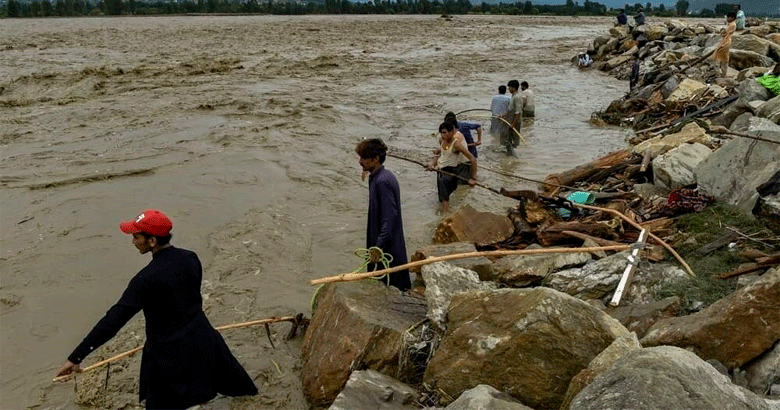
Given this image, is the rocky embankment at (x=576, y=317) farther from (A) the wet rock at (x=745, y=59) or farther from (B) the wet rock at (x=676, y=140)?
(A) the wet rock at (x=745, y=59)

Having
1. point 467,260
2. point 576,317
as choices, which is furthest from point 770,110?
point 576,317

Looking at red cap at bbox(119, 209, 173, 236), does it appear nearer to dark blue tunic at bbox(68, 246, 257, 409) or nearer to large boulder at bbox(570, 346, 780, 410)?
dark blue tunic at bbox(68, 246, 257, 409)

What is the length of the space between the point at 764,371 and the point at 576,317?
1.14 metres

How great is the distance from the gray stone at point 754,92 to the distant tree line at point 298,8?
6384 cm

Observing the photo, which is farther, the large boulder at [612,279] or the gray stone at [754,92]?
the gray stone at [754,92]

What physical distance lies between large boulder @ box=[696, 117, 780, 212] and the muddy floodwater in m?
3.03

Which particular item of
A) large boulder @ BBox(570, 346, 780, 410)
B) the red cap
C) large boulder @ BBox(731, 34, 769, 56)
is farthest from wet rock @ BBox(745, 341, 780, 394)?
large boulder @ BBox(731, 34, 769, 56)

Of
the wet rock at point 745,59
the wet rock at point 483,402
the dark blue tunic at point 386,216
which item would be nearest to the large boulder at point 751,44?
the wet rock at point 745,59

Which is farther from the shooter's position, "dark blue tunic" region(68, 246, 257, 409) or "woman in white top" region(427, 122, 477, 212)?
"woman in white top" region(427, 122, 477, 212)

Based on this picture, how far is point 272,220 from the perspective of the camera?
822 centimetres

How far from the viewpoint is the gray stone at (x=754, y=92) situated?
980cm

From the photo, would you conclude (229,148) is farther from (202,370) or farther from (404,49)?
(404,49)

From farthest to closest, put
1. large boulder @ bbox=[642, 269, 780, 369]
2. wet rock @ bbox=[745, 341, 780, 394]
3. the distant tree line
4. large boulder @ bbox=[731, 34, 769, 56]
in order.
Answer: the distant tree line → large boulder @ bbox=[731, 34, 769, 56] → large boulder @ bbox=[642, 269, 780, 369] → wet rock @ bbox=[745, 341, 780, 394]

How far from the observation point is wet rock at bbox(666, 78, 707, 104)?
12.5 metres
